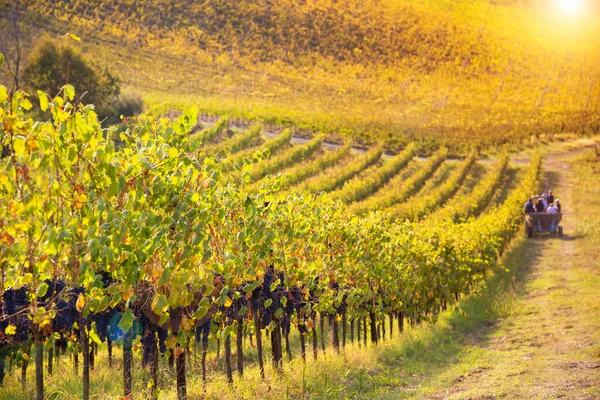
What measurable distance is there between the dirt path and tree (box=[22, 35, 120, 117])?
2697cm

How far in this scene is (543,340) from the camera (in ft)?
49.3

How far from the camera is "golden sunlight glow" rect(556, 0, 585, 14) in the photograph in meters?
96.4

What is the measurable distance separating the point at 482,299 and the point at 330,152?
92.3ft

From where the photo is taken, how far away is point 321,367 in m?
11.5

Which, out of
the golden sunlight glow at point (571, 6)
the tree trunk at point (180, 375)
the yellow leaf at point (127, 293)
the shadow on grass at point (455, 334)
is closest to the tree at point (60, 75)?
the shadow on grass at point (455, 334)

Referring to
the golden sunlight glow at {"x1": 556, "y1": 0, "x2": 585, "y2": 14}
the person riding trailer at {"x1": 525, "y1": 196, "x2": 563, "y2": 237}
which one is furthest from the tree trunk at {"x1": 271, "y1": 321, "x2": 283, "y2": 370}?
the golden sunlight glow at {"x1": 556, "y1": 0, "x2": 585, "y2": 14}

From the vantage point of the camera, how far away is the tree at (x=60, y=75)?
1699 inches

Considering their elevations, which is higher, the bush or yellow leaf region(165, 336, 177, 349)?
the bush

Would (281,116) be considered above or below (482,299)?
above

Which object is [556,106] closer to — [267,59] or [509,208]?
[267,59]

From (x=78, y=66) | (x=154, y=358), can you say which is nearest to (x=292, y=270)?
(x=154, y=358)

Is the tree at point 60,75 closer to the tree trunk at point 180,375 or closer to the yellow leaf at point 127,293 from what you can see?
the tree trunk at point 180,375

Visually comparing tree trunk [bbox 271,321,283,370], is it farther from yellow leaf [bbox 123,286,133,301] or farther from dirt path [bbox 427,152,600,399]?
yellow leaf [bbox 123,286,133,301]

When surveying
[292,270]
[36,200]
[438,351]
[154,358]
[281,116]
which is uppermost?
[281,116]
